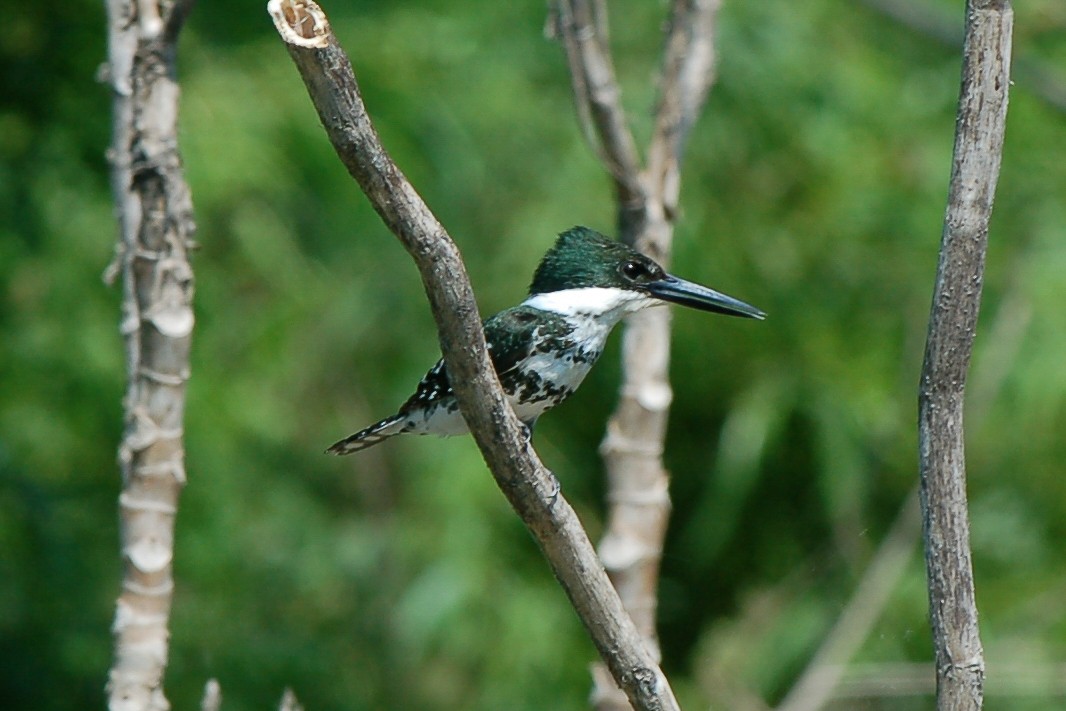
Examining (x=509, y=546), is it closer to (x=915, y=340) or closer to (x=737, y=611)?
(x=737, y=611)

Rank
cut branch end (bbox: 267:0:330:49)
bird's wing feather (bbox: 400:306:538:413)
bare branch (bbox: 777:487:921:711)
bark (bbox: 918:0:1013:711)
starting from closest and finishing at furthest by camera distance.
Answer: cut branch end (bbox: 267:0:330:49) → bark (bbox: 918:0:1013:711) → bird's wing feather (bbox: 400:306:538:413) → bare branch (bbox: 777:487:921:711)

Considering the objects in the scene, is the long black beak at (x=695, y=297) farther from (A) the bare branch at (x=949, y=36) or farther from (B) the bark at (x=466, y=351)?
(A) the bare branch at (x=949, y=36)

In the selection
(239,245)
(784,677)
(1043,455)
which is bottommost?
(784,677)

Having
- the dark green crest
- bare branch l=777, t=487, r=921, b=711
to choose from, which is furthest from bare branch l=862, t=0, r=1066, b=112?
the dark green crest

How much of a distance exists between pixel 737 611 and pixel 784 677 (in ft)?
1.21

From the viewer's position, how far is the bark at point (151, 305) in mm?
2193

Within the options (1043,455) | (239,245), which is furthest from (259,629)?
(1043,455)

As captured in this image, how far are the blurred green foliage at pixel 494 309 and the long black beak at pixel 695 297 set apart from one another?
1.67 m

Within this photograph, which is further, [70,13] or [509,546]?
[509,546]

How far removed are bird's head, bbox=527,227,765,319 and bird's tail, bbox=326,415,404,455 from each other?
37cm

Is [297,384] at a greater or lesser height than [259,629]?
greater

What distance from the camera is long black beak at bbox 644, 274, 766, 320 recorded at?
2.51 m

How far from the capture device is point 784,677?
4312 millimetres

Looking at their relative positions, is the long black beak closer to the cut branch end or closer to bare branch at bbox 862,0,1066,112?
the cut branch end
